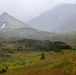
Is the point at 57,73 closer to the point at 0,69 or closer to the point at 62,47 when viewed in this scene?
the point at 0,69

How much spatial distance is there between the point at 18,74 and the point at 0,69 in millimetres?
8475

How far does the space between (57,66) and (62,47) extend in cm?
10193

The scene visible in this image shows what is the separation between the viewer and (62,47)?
144 metres

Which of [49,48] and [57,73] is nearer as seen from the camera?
[57,73]

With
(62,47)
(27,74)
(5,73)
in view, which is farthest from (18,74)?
(62,47)

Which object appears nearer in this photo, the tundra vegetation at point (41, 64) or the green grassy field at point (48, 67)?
the green grassy field at point (48, 67)

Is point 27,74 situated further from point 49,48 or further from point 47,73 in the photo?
point 49,48

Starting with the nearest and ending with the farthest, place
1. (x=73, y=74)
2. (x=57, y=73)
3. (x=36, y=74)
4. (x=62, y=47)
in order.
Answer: (x=73, y=74)
(x=57, y=73)
(x=36, y=74)
(x=62, y=47)

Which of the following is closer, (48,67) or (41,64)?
(48,67)

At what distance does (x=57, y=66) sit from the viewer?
42.8 m

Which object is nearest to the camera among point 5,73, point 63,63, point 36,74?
point 36,74

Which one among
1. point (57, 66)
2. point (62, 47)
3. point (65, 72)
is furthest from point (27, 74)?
point (62, 47)

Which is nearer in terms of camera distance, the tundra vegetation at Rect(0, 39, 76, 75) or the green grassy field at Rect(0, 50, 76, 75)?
the green grassy field at Rect(0, 50, 76, 75)

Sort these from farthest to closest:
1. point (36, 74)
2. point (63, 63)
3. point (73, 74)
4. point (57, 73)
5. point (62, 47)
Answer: point (62, 47) < point (63, 63) < point (36, 74) < point (57, 73) < point (73, 74)
